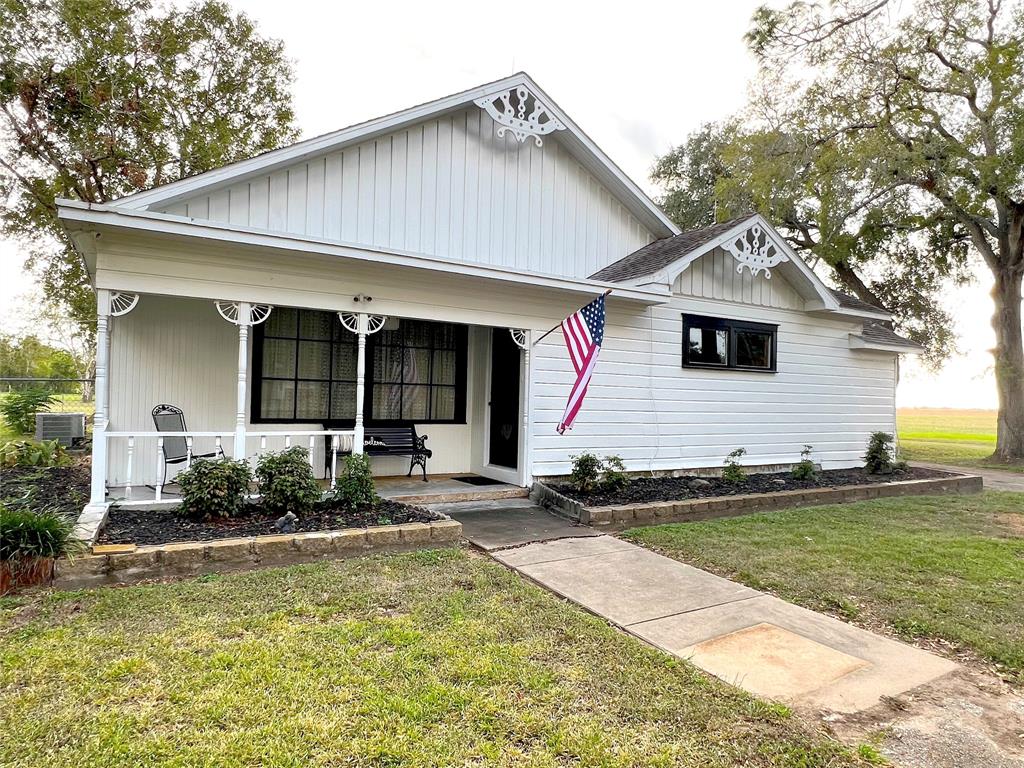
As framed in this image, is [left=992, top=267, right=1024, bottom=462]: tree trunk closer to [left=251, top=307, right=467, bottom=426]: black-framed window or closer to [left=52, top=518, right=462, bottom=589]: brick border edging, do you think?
[left=251, top=307, right=467, bottom=426]: black-framed window

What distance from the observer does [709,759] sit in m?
2.29

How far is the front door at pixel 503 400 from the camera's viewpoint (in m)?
8.14

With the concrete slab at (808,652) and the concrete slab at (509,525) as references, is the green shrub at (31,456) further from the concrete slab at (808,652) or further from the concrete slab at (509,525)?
the concrete slab at (808,652)

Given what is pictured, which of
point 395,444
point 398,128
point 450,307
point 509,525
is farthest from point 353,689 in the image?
point 398,128

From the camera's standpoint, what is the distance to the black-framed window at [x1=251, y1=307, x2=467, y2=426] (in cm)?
755

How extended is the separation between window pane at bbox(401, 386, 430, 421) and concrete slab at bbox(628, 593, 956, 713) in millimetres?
5418

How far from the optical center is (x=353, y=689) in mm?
2697

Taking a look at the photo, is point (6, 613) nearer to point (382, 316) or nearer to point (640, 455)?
point (382, 316)

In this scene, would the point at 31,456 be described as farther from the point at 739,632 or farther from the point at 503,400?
the point at 739,632

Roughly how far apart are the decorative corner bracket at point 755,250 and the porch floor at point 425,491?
179 inches

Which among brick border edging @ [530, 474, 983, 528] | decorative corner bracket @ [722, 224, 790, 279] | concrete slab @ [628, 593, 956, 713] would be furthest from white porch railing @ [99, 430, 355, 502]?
decorative corner bracket @ [722, 224, 790, 279]

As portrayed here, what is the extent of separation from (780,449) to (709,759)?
848 centimetres

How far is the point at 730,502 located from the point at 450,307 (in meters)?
4.09

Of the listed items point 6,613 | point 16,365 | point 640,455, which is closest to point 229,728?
point 6,613
